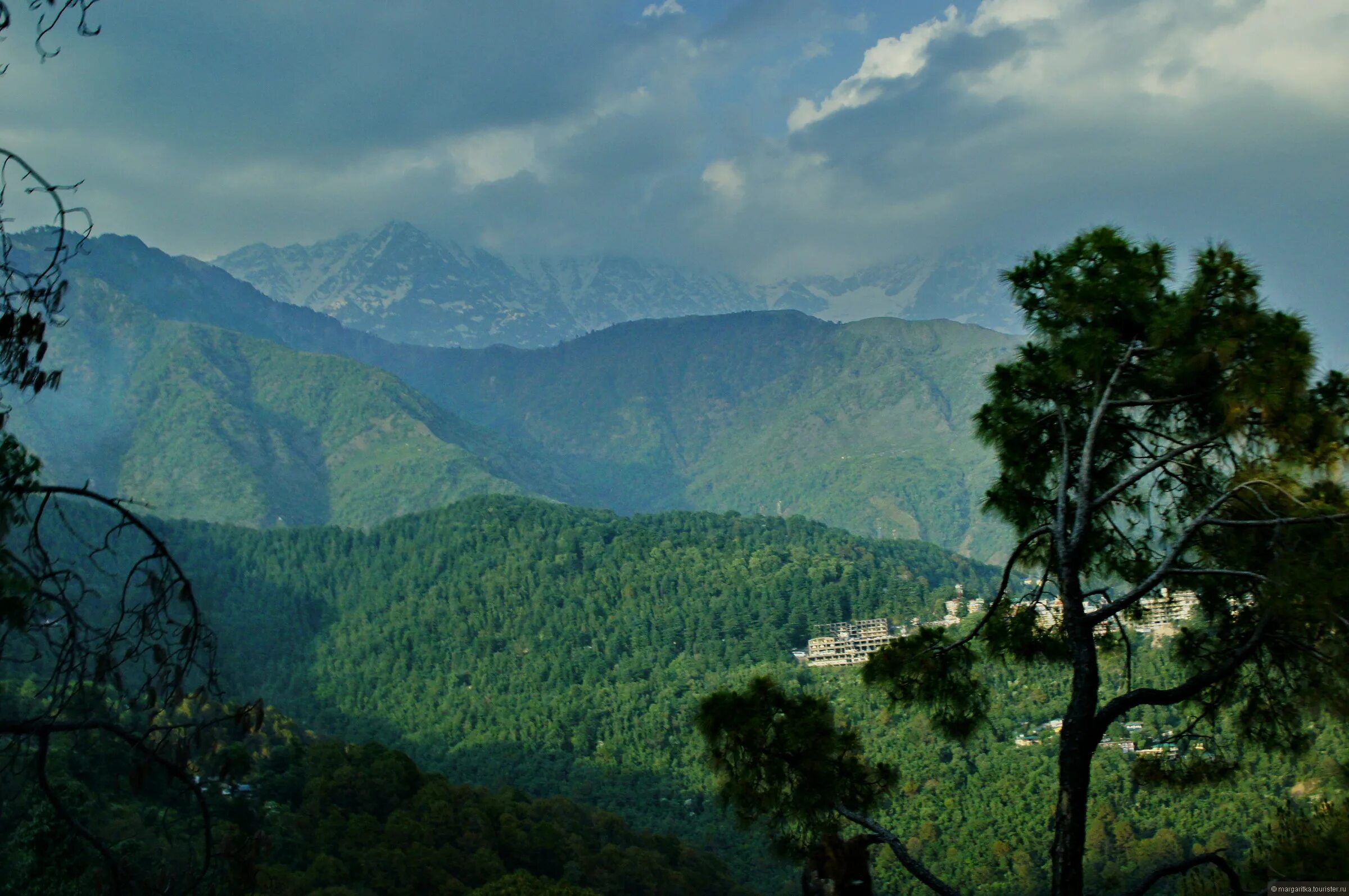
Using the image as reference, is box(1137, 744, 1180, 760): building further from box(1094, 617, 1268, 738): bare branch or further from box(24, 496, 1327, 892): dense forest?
box(24, 496, 1327, 892): dense forest

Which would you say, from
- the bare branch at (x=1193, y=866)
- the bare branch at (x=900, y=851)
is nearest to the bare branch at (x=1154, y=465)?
the bare branch at (x=1193, y=866)

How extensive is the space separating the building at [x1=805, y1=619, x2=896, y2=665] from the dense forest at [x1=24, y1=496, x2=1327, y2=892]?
1910mm

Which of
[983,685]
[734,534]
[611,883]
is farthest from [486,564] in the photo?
Result: [983,685]

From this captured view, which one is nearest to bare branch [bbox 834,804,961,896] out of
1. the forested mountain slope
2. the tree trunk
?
the tree trunk

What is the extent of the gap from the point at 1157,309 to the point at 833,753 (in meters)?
3.11

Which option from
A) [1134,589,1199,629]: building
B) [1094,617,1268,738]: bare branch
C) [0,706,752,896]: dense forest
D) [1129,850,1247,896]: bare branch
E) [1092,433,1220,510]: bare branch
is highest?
[1092,433,1220,510]: bare branch

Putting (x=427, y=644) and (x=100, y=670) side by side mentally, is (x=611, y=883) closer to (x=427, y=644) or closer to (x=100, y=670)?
(x=100, y=670)

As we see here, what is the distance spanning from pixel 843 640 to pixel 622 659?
18304mm

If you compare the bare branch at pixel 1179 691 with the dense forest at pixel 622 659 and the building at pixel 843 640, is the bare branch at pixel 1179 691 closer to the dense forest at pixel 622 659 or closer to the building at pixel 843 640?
the dense forest at pixel 622 659

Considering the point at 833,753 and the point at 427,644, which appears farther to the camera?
the point at 427,644

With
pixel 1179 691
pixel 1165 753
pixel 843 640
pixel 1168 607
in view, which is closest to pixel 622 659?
pixel 843 640

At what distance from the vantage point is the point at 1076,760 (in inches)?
→ 217

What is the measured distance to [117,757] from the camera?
2859cm

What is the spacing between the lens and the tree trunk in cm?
540
